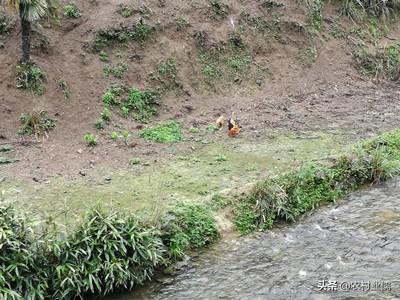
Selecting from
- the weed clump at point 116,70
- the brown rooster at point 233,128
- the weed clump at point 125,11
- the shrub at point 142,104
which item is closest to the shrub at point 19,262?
the brown rooster at point 233,128

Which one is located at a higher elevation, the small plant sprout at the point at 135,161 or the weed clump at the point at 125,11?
the weed clump at the point at 125,11

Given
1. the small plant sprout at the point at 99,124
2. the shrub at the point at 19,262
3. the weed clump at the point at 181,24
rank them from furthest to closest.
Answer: the weed clump at the point at 181,24 < the small plant sprout at the point at 99,124 < the shrub at the point at 19,262

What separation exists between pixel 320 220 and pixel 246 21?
8.65m

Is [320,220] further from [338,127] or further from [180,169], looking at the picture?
[338,127]

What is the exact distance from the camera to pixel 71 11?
14.4 meters

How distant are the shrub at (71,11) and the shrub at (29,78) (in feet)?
7.20

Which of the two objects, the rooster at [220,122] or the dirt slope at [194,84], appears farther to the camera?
the rooster at [220,122]

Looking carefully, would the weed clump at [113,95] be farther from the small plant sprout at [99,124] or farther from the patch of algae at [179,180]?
the patch of algae at [179,180]

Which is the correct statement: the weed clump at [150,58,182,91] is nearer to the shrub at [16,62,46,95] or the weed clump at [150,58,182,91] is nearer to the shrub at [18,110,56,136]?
the shrub at [16,62,46,95]

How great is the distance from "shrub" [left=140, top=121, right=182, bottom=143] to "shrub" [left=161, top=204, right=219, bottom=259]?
11.7ft

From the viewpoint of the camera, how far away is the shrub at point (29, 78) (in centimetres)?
1262

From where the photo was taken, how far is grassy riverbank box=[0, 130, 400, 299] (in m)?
6.79

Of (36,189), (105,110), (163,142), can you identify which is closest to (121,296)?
(36,189)

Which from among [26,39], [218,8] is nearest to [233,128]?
[26,39]
